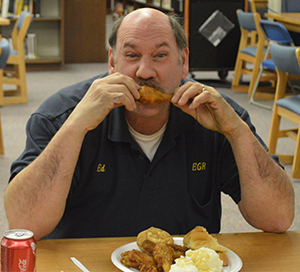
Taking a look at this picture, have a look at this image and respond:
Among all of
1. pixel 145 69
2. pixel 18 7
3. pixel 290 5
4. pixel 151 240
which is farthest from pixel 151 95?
pixel 18 7

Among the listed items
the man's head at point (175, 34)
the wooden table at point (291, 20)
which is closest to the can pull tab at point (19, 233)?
the man's head at point (175, 34)

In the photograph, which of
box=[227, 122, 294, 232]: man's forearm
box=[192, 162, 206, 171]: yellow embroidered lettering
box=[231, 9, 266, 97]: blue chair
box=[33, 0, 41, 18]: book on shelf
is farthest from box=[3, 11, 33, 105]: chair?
box=[227, 122, 294, 232]: man's forearm

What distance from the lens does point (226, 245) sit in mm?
1168

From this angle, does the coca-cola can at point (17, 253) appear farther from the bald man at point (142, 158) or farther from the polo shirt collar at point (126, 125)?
the polo shirt collar at point (126, 125)

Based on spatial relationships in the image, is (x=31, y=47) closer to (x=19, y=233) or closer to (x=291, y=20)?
(x=291, y=20)

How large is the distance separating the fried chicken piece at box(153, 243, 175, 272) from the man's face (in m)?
0.56

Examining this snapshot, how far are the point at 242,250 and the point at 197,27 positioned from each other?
5796mm

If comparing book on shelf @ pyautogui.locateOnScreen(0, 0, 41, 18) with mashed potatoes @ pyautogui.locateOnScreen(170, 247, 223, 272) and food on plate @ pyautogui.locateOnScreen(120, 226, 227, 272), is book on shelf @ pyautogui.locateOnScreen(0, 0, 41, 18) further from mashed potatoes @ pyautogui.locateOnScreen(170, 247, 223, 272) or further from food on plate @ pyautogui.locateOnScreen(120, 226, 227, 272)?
mashed potatoes @ pyautogui.locateOnScreen(170, 247, 223, 272)

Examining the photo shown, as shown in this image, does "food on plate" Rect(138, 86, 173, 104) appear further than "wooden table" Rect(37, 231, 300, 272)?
Yes

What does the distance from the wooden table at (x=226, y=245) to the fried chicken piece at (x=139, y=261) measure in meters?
0.03

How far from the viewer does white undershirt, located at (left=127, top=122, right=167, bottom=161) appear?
1548 mm

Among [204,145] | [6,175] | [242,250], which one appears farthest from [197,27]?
[242,250]

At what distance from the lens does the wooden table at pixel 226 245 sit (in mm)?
1043

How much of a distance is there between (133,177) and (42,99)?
4.58 meters
